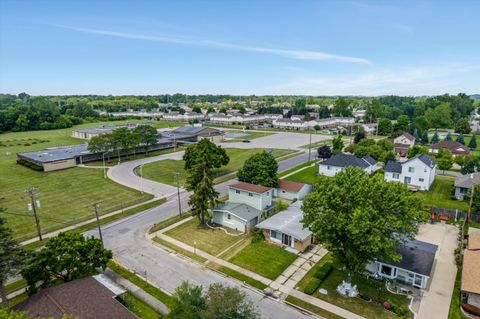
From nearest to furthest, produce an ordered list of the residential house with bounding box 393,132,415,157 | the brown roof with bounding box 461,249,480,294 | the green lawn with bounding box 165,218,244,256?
the brown roof with bounding box 461,249,480,294, the green lawn with bounding box 165,218,244,256, the residential house with bounding box 393,132,415,157

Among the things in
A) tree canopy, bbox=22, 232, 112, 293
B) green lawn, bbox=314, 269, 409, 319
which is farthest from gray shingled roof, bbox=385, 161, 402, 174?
tree canopy, bbox=22, 232, 112, 293

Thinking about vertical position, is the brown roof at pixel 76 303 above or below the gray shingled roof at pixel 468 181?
below

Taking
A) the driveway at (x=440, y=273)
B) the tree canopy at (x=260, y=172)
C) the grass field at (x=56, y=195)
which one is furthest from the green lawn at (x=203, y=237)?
the driveway at (x=440, y=273)

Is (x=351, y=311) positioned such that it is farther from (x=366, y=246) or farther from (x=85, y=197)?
(x=85, y=197)

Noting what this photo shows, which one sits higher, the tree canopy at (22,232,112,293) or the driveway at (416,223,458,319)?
the tree canopy at (22,232,112,293)

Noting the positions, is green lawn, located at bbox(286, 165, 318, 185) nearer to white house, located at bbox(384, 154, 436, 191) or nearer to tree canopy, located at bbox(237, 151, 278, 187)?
tree canopy, located at bbox(237, 151, 278, 187)

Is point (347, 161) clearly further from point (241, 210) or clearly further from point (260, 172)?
point (241, 210)

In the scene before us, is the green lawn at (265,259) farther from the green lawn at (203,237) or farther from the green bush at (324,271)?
the green bush at (324,271)
